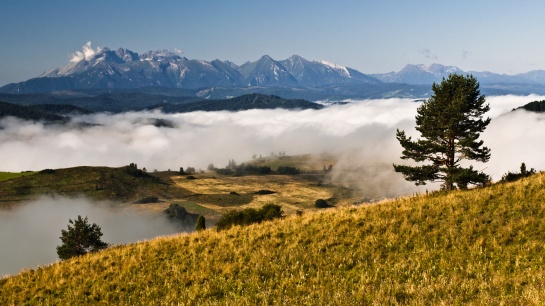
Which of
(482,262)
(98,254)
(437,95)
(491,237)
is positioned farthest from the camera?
(437,95)

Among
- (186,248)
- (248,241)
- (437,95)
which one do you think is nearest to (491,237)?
(248,241)

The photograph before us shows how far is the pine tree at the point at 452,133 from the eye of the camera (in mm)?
33281

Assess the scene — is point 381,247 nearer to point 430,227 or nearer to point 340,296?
point 430,227

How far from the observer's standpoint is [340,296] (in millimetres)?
13266

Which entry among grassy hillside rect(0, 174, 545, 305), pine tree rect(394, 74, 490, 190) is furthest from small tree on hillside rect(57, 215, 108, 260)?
pine tree rect(394, 74, 490, 190)

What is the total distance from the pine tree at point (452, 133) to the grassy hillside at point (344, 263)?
25.9 feet

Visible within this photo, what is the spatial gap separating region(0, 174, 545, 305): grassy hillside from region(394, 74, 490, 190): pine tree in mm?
7887

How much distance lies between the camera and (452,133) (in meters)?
34.6

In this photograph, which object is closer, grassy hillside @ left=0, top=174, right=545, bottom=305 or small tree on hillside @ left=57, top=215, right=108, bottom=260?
grassy hillside @ left=0, top=174, right=545, bottom=305

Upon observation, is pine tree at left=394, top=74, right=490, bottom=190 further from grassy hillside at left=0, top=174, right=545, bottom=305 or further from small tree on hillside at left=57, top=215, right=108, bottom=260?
small tree on hillside at left=57, top=215, right=108, bottom=260

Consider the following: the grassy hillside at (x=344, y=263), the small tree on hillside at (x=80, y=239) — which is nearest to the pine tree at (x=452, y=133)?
the grassy hillside at (x=344, y=263)

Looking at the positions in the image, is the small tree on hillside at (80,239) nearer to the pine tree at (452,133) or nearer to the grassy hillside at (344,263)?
the grassy hillside at (344,263)

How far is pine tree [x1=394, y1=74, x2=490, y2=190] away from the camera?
109 feet

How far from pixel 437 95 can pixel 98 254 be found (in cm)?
3244
